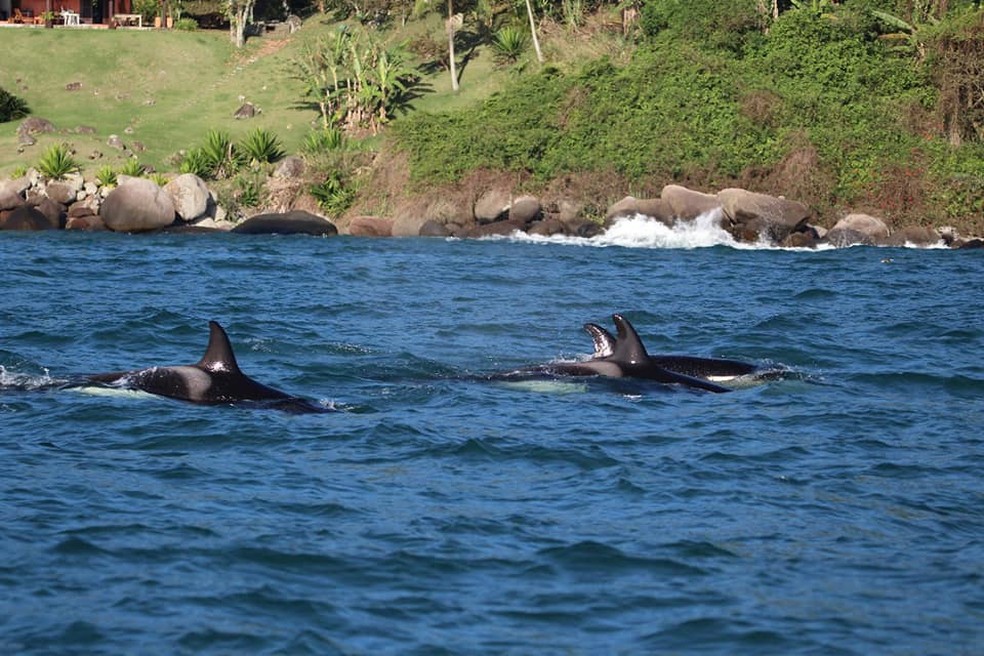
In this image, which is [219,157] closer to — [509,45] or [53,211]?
[53,211]

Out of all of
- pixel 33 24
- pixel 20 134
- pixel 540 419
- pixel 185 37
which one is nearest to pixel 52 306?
pixel 540 419

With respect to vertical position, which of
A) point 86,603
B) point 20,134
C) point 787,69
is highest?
point 787,69

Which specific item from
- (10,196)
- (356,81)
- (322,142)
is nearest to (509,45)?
(356,81)

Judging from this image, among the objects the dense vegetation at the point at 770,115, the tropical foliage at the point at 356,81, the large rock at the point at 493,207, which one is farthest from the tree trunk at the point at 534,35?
the large rock at the point at 493,207

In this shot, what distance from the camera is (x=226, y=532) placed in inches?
378

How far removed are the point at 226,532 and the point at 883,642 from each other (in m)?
4.30

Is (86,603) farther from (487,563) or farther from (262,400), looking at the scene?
(262,400)

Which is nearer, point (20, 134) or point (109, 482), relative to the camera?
point (109, 482)

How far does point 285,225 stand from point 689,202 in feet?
35.2

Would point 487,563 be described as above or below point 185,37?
below

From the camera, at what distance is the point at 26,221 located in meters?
37.6

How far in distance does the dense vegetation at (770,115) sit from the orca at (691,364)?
2159 centimetres

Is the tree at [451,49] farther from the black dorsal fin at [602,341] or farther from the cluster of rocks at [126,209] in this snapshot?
the black dorsal fin at [602,341]

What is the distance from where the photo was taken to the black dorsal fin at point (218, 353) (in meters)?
13.5
